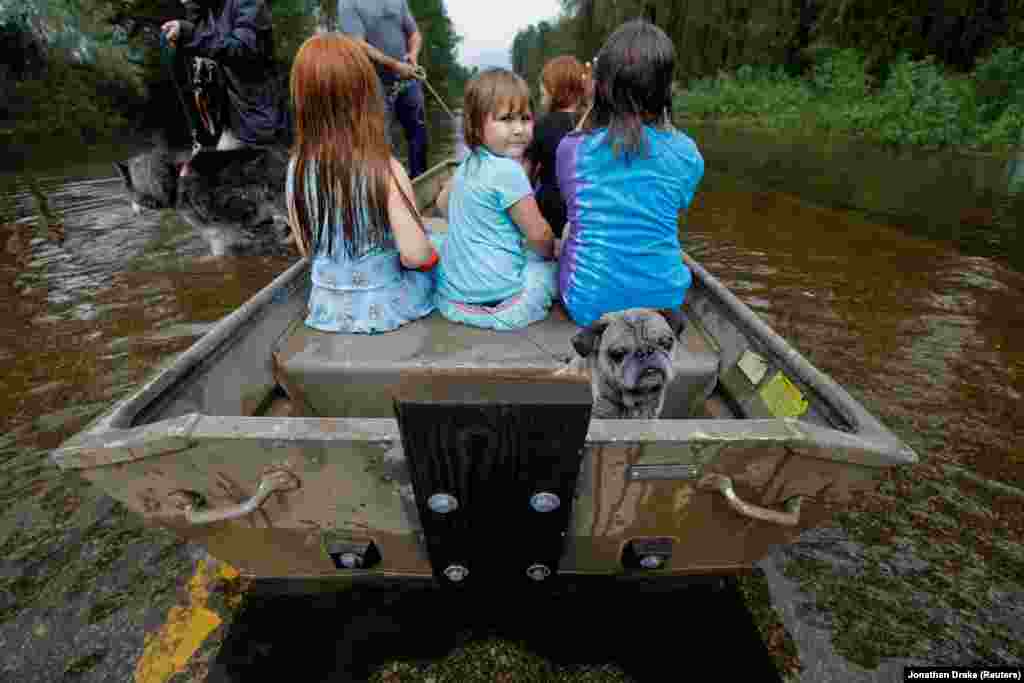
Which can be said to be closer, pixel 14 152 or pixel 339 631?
pixel 339 631

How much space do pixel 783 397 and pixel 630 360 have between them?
34.5 inches

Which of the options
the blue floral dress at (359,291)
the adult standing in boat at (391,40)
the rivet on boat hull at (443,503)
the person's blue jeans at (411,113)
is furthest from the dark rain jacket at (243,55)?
the rivet on boat hull at (443,503)

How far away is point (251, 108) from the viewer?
5316mm

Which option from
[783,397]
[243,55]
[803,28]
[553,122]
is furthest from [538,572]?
[803,28]

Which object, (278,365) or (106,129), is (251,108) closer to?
(278,365)

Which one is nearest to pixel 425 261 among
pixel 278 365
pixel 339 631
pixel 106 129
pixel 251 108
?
pixel 278 365

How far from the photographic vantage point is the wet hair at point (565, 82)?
3.55 m

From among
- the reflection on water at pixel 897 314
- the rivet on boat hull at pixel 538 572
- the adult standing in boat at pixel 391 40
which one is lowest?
the reflection on water at pixel 897 314

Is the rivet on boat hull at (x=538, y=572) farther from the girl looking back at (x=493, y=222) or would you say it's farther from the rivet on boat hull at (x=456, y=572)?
the girl looking back at (x=493, y=222)

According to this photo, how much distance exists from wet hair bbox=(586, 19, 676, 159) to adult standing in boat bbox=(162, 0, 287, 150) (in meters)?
3.96

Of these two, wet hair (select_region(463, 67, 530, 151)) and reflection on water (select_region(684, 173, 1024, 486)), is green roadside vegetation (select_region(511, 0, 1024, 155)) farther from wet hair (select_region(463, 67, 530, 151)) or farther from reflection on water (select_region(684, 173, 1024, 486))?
wet hair (select_region(463, 67, 530, 151))

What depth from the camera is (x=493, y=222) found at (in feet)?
8.77

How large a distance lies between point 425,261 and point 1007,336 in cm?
567

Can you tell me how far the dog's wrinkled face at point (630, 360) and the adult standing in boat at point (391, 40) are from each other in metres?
3.84
